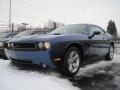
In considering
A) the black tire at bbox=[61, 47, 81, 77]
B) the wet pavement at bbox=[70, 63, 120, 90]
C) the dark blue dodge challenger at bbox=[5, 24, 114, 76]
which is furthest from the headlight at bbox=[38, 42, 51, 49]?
the wet pavement at bbox=[70, 63, 120, 90]

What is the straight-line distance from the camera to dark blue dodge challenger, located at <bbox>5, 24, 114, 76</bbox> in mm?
4730

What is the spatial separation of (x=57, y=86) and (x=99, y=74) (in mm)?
1661

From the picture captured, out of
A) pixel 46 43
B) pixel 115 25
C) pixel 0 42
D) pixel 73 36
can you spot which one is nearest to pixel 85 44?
pixel 73 36

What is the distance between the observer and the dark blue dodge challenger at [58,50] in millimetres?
4730

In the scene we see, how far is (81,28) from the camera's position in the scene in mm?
6199

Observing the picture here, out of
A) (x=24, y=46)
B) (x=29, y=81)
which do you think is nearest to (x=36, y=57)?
(x=24, y=46)

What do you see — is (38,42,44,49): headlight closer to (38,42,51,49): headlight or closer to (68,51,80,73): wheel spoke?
(38,42,51,49): headlight

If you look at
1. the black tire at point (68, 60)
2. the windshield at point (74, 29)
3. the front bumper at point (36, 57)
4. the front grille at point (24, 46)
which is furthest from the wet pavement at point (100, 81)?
the windshield at point (74, 29)

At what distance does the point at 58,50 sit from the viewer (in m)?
4.81

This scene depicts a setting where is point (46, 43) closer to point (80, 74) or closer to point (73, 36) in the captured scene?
point (73, 36)

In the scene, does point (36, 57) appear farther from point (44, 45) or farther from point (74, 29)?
point (74, 29)

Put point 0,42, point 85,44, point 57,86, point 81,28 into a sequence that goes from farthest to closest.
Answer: point 0,42 → point 81,28 → point 85,44 → point 57,86

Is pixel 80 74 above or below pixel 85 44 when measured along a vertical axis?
below

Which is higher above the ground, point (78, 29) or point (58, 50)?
point (78, 29)
